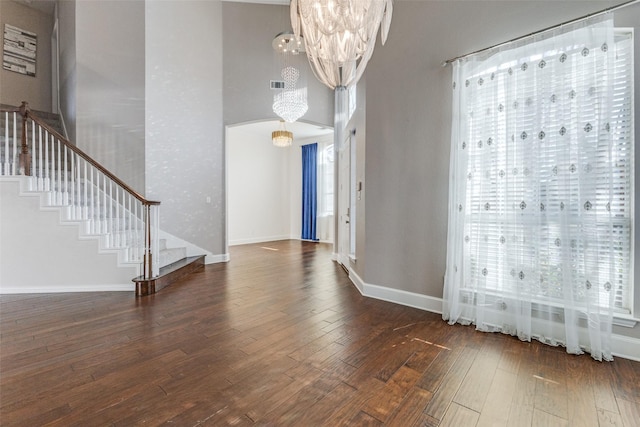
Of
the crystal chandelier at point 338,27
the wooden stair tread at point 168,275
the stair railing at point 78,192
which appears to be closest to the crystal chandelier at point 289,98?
the stair railing at point 78,192

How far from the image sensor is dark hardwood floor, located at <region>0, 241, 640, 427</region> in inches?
59.7

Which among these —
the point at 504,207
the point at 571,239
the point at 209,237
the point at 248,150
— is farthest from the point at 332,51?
the point at 248,150

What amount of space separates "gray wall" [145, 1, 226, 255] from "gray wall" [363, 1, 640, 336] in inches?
135

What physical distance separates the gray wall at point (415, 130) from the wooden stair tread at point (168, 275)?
277 centimetres

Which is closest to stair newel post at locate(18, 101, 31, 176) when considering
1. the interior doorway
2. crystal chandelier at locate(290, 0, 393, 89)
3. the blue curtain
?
crystal chandelier at locate(290, 0, 393, 89)

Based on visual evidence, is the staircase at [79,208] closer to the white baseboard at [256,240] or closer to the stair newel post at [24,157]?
the stair newel post at [24,157]

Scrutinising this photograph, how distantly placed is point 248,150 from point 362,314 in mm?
6573

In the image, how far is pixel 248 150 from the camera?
8266 millimetres

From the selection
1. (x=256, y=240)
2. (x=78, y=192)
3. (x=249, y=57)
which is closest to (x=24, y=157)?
(x=78, y=192)

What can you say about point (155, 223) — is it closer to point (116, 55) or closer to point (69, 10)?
point (116, 55)

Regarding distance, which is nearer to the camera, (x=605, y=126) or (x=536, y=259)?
(x=605, y=126)

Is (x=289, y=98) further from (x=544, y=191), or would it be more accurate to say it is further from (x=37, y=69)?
(x=37, y=69)

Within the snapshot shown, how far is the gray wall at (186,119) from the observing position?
4996 mm

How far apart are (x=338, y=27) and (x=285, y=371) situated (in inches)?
90.1
